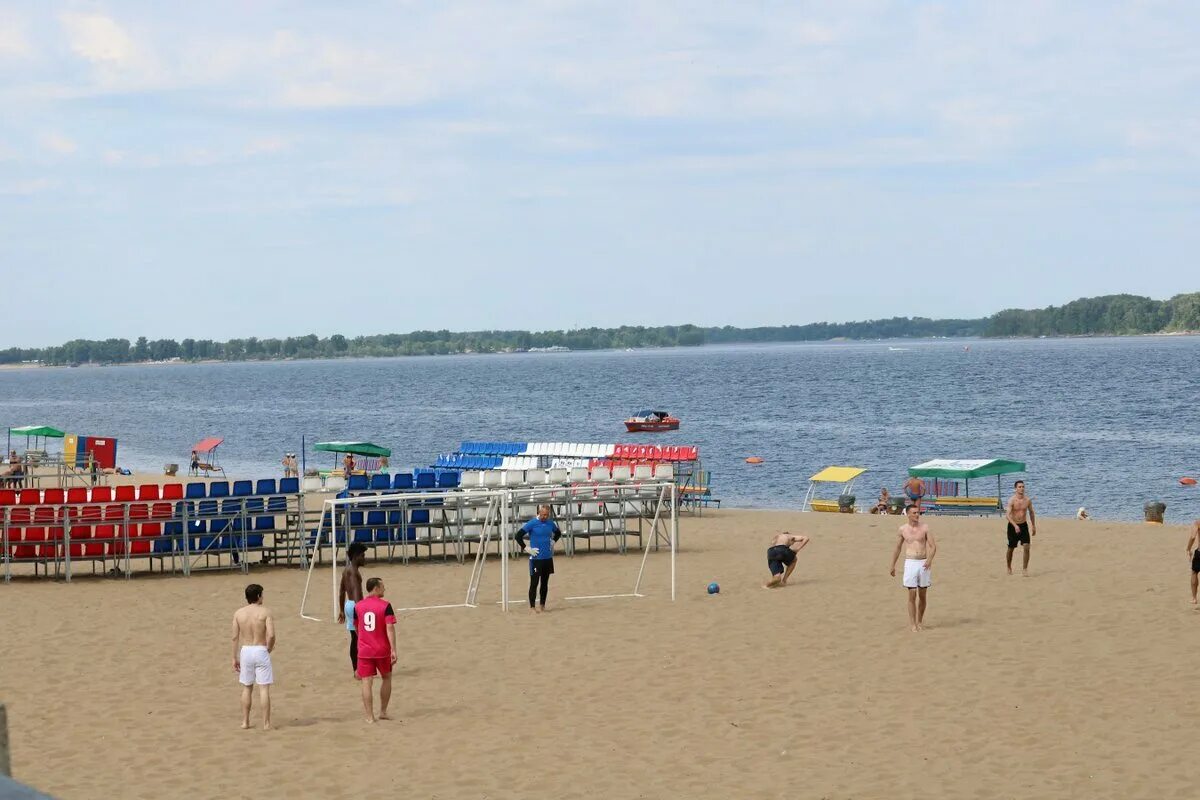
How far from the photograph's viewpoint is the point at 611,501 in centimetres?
2294

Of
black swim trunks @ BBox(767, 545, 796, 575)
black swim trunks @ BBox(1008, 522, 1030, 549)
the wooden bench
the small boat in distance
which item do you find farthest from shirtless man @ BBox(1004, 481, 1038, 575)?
the small boat in distance

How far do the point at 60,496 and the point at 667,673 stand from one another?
11117mm

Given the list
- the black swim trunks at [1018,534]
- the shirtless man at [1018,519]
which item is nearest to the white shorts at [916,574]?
the shirtless man at [1018,519]

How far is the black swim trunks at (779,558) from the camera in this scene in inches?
763

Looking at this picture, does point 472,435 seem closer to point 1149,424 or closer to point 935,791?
point 1149,424

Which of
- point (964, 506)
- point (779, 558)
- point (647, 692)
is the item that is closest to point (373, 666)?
point (647, 692)

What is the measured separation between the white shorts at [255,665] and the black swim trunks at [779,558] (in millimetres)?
9314

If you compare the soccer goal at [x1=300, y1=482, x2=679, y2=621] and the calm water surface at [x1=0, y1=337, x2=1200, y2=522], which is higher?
the soccer goal at [x1=300, y1=482, x2=679, y2=621]

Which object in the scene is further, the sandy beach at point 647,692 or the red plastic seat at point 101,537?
the red plastic seat at point 101,537

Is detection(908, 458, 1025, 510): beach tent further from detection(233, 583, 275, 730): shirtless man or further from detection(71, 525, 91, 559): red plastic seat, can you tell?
detection(233, 583, 275, 730): shirtless man

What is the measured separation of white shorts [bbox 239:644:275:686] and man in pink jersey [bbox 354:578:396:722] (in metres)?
0.80

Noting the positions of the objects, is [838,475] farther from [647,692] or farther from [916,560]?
[647,692]

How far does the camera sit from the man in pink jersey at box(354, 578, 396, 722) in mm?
11734

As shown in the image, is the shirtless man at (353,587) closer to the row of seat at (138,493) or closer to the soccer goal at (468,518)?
the soccer goal at (468,518)
